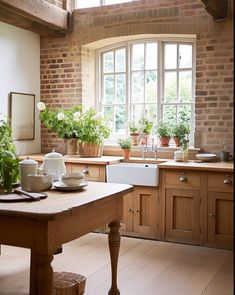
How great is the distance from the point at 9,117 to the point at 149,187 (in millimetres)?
2160

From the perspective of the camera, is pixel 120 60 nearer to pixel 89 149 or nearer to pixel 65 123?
pixel 65 123

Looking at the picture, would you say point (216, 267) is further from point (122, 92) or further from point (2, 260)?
point (122, 92)

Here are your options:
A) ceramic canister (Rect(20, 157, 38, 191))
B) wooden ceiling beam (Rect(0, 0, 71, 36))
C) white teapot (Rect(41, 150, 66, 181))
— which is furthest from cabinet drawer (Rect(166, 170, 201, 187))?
wooden ceiling beam (Rect(0, 0, 71, 36))

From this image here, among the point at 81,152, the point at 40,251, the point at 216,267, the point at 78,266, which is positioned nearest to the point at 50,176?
the point at 40,251

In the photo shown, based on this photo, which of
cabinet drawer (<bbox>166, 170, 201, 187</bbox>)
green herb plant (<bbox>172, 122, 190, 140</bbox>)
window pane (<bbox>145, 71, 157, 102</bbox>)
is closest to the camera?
cabinet drawer (<bbox>166, 170, 201, 187</bbox>)

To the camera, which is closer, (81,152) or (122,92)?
(81,152)

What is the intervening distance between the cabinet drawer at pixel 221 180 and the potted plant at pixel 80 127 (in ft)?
5.51

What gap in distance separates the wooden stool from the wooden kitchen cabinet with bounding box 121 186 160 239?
1.72 metres

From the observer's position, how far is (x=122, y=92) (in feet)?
20.2

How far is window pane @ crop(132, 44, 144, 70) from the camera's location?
5.99 m

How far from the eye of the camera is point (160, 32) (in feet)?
18.0

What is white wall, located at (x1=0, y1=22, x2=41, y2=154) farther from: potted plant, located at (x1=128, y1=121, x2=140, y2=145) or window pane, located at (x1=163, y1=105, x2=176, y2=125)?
window pane, located at (x1=163, y1=105, x2=176, y2=125)

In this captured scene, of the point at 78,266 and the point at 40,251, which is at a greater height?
the point at 40,251

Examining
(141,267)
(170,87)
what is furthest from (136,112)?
(141,267)
